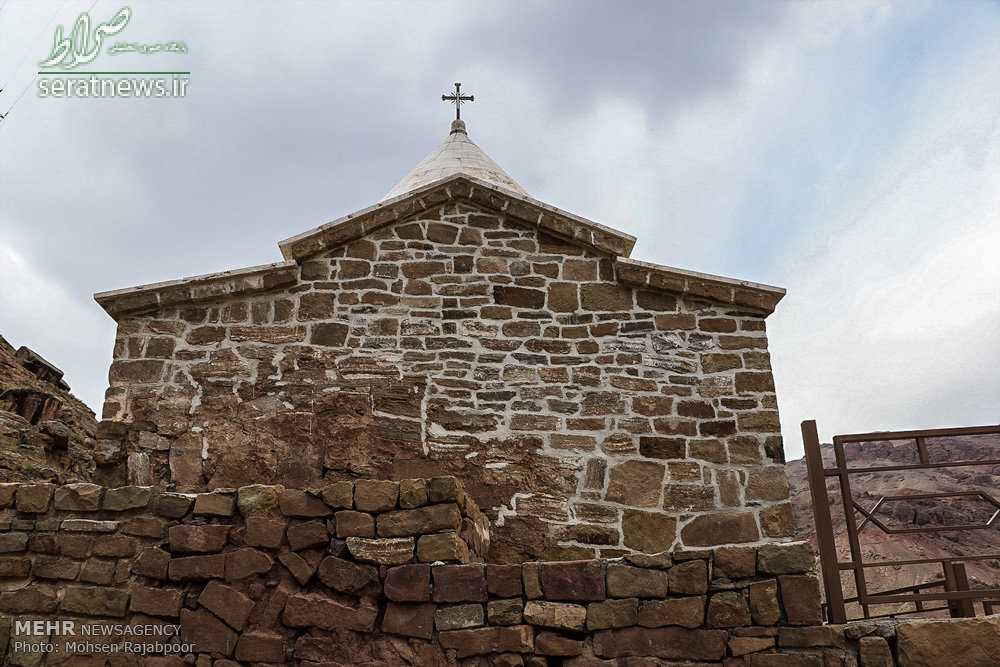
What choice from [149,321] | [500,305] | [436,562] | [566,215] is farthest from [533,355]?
[149,321]

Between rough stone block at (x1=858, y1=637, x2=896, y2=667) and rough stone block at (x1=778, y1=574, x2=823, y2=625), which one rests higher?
rough stone block at (x1=778, y1=574, x2=823, y2=625)

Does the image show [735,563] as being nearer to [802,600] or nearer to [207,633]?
[802,600]

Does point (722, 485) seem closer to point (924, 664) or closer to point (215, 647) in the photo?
point (924, 664)

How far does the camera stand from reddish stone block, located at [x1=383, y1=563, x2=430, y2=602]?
410cm

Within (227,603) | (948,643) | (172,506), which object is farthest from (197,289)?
(948,643)

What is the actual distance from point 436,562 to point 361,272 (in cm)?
356

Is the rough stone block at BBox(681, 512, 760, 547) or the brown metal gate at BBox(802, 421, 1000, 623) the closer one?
the brown metal gate at BBox(802, 421, 1000, 623)

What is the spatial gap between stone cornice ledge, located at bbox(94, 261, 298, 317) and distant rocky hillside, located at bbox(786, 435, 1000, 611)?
684cm

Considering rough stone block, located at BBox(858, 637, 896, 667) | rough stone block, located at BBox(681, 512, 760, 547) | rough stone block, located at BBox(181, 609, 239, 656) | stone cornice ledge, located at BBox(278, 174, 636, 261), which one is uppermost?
stone cornice ledge, located at BBox(278, 174, 636, 261)

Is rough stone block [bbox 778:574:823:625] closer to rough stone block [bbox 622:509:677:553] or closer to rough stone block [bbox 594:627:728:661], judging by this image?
rough stone block [bbox 594:627:728:661]

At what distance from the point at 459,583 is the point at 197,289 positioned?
4038 millimetres

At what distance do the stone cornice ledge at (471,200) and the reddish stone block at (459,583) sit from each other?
3792mm

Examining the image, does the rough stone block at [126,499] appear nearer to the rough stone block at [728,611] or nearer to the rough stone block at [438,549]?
the rough stone block at [438,549]

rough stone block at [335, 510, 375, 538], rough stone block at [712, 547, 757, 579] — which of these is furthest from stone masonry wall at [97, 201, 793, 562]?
rough stone block at [712, 547, 757, 579]
